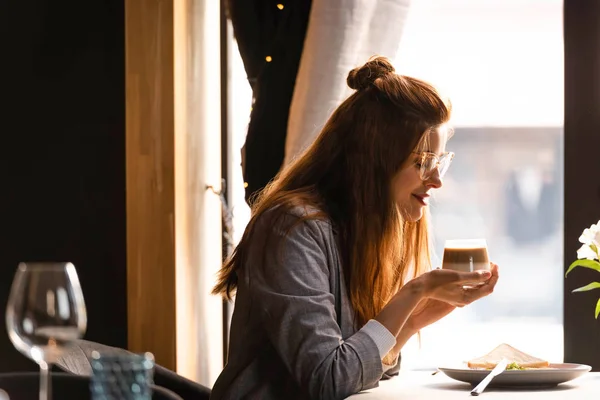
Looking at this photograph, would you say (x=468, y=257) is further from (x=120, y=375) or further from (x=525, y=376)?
(x=120, y=375)

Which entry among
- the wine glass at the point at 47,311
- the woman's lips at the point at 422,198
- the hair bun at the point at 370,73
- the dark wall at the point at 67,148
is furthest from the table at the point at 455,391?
the dark wall at the point at 67,148

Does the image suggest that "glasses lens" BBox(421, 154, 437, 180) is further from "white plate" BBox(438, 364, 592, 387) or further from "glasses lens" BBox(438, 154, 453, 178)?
"white plate" BBox(438, 364, 592, 387)

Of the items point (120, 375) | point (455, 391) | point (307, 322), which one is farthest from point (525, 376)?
point (120, 375)

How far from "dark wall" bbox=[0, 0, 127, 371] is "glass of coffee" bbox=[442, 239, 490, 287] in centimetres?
147

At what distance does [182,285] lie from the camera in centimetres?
304

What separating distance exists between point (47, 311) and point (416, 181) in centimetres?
117

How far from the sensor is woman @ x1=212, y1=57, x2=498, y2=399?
1.89 metres

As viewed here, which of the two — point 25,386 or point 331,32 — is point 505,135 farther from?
point 25,386

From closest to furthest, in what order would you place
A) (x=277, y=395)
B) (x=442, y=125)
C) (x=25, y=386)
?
(x=25, y=386) → (x=277, y=395) → (x=442, y=125)

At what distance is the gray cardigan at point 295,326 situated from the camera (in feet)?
6.11

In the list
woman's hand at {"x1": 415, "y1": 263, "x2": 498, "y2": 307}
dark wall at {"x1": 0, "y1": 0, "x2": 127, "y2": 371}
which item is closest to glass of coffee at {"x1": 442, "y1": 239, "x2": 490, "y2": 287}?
woman's hand at {"x1": 415, "y1": 263, "x2": 498, "y2": 307}

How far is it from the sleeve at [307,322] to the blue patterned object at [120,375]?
83 cm

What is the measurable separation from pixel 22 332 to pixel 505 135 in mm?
2396

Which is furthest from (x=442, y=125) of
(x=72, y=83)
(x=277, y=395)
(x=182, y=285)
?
(x=72, y=83)
